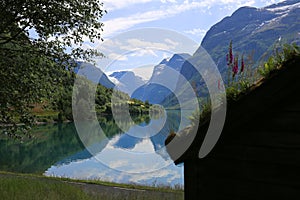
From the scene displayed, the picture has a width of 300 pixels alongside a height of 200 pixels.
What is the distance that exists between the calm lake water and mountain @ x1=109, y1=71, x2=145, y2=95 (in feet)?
2.30

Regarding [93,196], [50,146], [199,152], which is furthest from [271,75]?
→ [50,146]

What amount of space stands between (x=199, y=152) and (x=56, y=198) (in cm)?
775

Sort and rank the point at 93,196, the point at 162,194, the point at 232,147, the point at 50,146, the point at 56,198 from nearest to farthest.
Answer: the point at 232,147 < the point at 56,198 < the point at 93,196 < the point at 162,194 < the point at 50,146

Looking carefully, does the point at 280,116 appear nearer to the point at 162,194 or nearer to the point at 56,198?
the point at 56,198

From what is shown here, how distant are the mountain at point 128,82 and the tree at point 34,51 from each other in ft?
14.2

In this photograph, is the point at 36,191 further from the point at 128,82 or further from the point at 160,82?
the point at 160,82

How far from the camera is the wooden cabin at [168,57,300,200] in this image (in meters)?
3.61

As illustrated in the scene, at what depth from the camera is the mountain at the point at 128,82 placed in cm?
649

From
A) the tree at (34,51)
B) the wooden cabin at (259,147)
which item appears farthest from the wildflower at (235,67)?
the tree at (34,51)

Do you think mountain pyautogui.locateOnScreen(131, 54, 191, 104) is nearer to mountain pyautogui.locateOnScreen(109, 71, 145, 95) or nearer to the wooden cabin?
mountain pyautogui.locateOnScreen(109, 71, 145, 95)

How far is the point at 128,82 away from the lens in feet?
22.2

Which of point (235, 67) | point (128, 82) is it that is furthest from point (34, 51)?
point (235, 67)

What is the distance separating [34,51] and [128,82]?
5.05 metres

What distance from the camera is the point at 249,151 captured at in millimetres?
3854
